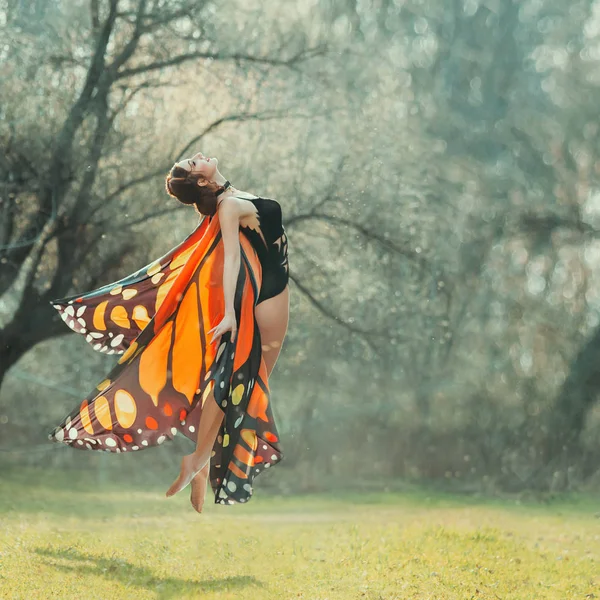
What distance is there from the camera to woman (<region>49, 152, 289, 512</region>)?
13.2 feet

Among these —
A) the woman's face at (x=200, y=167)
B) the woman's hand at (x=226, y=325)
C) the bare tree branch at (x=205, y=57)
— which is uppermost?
the bare tree branch at (x=205, y=57)

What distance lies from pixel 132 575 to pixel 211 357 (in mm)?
2076

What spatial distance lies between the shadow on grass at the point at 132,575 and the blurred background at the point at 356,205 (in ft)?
11.9

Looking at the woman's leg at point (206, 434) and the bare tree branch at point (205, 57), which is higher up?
the bare tree branch at point (205, 57)

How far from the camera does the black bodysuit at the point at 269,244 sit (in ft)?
13.7

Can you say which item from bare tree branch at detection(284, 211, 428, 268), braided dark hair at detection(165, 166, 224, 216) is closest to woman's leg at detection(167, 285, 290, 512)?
braided dark hair at detection(165, 166, 224, 216)

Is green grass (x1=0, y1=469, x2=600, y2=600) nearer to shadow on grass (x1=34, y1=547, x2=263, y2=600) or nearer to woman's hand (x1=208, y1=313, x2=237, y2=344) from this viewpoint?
shadow on grass (x1=34, y1=547, x2=263, y2=600)

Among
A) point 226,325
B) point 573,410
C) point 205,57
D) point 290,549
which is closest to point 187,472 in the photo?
point 226,325

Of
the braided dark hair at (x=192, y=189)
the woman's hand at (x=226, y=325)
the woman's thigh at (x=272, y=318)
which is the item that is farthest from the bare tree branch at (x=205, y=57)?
the woman's hand at (x=226, y=325)

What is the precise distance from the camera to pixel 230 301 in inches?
155

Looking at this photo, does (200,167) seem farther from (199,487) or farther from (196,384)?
(199,487)

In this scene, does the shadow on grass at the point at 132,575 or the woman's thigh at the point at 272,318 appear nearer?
the woman's thigh at the point at 272,318

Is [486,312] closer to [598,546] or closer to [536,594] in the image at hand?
[598,546]

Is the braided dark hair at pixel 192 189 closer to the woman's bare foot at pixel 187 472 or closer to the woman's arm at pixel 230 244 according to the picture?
the woman's arm at pixel 230 244
